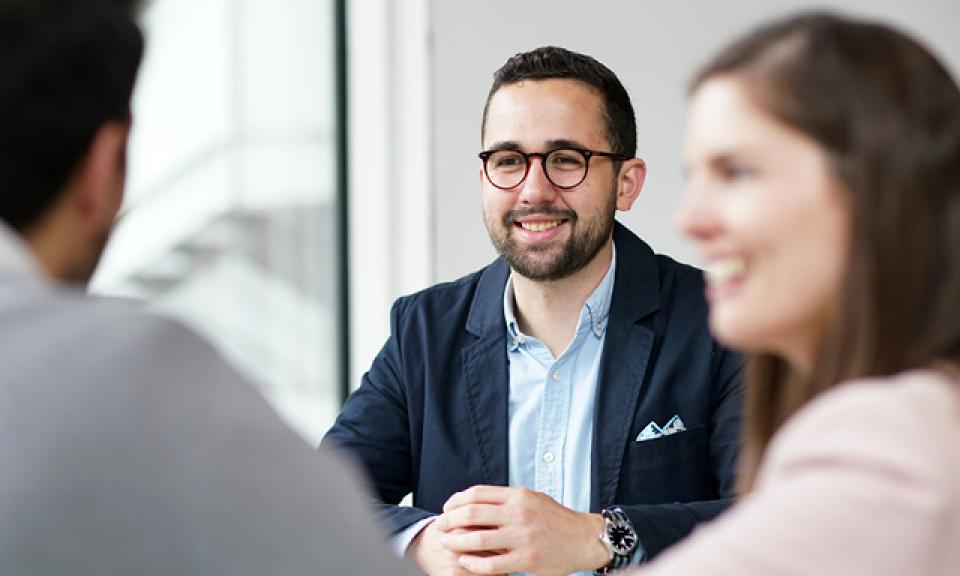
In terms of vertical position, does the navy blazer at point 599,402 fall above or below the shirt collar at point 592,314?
below

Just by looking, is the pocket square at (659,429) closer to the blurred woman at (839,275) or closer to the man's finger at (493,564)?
the man's finger at (493,564)

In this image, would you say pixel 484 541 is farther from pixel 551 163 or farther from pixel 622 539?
pixel 551 163

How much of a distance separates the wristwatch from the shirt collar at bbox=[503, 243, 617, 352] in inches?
16.9

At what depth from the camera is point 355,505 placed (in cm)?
94

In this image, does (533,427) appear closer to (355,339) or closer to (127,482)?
(127,482)

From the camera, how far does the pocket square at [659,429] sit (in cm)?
219

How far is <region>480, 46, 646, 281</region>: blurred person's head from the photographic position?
2352 mm

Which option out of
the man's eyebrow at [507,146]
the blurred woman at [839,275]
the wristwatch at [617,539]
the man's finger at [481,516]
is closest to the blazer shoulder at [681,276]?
the man's eyebrow at [507,146]

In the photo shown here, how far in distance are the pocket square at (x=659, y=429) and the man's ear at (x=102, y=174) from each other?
4.44ft

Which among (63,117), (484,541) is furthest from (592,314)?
(63,117)

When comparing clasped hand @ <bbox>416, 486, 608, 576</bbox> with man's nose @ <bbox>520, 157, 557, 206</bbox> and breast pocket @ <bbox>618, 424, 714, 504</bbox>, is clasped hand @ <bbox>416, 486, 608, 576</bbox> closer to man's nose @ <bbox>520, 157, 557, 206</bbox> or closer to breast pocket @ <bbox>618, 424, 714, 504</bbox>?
breast pocket @ <bbox>618, 424, 714, 504</bbox>

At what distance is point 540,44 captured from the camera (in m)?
3.96

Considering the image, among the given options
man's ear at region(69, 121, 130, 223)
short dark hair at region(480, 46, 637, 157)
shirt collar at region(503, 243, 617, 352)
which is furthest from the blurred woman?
short dark hair at region(480, 46, 637, 157)

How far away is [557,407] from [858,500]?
4.84ft
